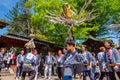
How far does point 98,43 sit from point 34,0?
877 centimetres

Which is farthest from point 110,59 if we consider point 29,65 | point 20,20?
point 20,20

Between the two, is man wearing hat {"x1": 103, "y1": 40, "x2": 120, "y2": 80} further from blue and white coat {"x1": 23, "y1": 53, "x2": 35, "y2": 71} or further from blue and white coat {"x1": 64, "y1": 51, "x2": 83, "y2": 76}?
blue and white coat {"x1": 23, "y1": 53, "x2": 35, "y2": 71}

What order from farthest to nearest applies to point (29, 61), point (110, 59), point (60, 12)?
point (60, 12)
point (29, 61)
point (110, 59)

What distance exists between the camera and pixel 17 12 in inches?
2586

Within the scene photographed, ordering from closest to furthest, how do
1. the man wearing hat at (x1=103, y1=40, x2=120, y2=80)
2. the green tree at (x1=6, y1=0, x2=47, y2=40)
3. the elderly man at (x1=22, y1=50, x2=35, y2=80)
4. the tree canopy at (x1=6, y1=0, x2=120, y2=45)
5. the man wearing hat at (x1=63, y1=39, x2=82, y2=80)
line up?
1. the man wearing hat at (x1=63, y1=39, x2=82, y2=80)
2. the man wearing hat at (x1=103, y1=40, x2=120, y2=80)
3. the elderly man at (x1=22, y1=50, x2=35, y2=80)
4. the tree canopy at (x1=6, y1=0, x2=120, y2=45)
5. the green tree at (x1=6, y1=0, x2=47, y2=40)

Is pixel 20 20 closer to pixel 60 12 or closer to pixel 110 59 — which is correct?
pixel 60 12

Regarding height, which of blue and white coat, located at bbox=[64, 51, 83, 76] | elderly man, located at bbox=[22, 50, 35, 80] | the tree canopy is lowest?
blue and white coat, located at bbox=[64, 51, 83, 76]

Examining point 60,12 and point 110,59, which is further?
point 60,12

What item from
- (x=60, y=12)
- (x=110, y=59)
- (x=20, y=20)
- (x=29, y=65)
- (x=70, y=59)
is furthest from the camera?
(x=20, y=20)

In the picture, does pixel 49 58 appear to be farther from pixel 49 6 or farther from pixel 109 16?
pixel 109 16

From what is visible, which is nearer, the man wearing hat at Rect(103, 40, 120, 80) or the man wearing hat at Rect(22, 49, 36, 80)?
the man wearing hat at Rect(103, 40, 120, 80)

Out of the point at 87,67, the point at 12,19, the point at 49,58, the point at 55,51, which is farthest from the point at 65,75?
the point at 12,19

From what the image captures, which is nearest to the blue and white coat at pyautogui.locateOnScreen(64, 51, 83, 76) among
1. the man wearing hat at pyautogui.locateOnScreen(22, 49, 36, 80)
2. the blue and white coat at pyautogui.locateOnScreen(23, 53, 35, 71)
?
the man wearing hat at pyautogui.locateOnScreen(22, 49, 36, 80)

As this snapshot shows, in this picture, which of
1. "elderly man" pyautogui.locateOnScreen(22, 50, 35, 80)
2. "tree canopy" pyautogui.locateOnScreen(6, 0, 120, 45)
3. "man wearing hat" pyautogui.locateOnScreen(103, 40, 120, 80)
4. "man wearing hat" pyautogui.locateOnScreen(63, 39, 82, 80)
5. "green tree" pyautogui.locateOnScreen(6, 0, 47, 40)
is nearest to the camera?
"man wearing hat" pyautogui.locateOnScreen(63, 39, 82, 80)
